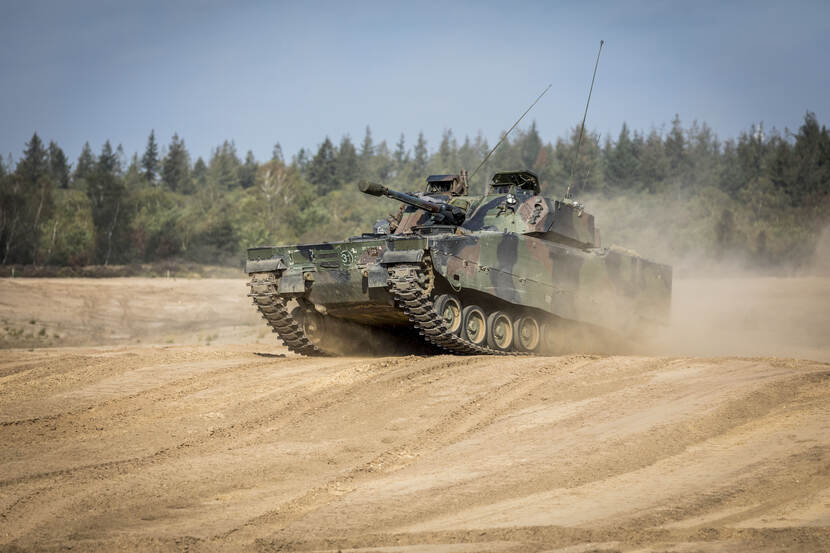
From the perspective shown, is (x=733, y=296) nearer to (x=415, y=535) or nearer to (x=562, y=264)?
(x=562, y=264)

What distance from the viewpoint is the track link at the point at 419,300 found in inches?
505

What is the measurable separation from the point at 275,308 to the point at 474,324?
3043 millimetres

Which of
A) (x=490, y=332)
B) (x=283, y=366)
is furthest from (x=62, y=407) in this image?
(x=490, y=332)

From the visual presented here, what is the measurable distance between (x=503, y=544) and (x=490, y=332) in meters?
9.23

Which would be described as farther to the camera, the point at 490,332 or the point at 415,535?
the point at 490,332

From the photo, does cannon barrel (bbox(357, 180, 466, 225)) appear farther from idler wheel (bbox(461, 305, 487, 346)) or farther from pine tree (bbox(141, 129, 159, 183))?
pine tree (bbox(141, 129, 159, 183))

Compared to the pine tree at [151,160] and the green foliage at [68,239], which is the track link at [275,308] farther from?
the pine tree at [151,160]

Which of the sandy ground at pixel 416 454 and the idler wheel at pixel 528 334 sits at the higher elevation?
the idler wheel at pixel 528 334

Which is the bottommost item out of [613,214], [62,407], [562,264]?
[62,407]

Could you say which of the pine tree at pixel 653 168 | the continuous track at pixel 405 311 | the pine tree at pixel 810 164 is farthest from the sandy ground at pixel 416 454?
the pine tree at pixel 653 168

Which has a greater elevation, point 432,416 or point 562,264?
point 562,264

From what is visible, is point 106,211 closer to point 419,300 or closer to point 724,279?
point 724,279

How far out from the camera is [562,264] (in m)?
15.9

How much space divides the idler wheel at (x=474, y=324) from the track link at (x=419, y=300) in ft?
1.45
